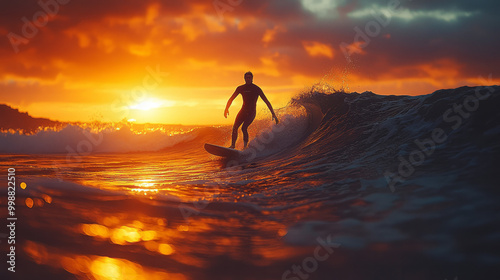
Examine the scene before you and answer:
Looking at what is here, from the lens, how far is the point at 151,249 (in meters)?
2.59

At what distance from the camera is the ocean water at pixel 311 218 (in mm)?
2344

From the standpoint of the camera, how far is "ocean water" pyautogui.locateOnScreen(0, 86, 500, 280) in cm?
234

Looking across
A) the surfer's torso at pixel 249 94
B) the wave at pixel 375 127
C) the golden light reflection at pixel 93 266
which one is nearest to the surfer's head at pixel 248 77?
the surfer's torso at pixel 249 94

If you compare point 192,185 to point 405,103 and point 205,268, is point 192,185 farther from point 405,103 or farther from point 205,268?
point 405,103

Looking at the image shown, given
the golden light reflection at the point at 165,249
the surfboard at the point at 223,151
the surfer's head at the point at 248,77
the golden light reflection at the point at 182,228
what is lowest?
the golden light reflection at the point at 165,249

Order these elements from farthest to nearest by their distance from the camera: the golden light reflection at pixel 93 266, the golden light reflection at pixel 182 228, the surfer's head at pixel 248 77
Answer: the surfer's head at pixel 248 77
the golden light reflection at pixel 182 228
the golden light reflection at pixel 93 266

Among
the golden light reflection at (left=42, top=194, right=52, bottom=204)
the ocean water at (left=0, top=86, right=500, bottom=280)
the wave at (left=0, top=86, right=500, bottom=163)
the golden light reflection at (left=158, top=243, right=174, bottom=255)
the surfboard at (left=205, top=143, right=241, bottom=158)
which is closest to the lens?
the ocean water at (left=0, top=86, right=500, bottom=280)

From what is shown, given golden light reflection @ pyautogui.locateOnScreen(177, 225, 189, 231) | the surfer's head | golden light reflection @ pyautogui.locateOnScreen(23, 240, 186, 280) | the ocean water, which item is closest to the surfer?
the surfer's head

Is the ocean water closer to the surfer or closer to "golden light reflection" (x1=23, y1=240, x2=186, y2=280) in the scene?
"golden light reflection" (x1=23, y1=240, x2=186, y2=280)

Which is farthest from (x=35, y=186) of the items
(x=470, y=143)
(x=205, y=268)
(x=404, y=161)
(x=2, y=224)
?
(x=470, y=143)

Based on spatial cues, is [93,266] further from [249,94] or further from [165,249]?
[249,94]

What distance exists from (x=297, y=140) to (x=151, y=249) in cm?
858

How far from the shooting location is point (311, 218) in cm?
361

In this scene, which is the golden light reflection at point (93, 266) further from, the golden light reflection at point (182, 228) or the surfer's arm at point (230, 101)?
the surfer's arm at point (230, 101)
